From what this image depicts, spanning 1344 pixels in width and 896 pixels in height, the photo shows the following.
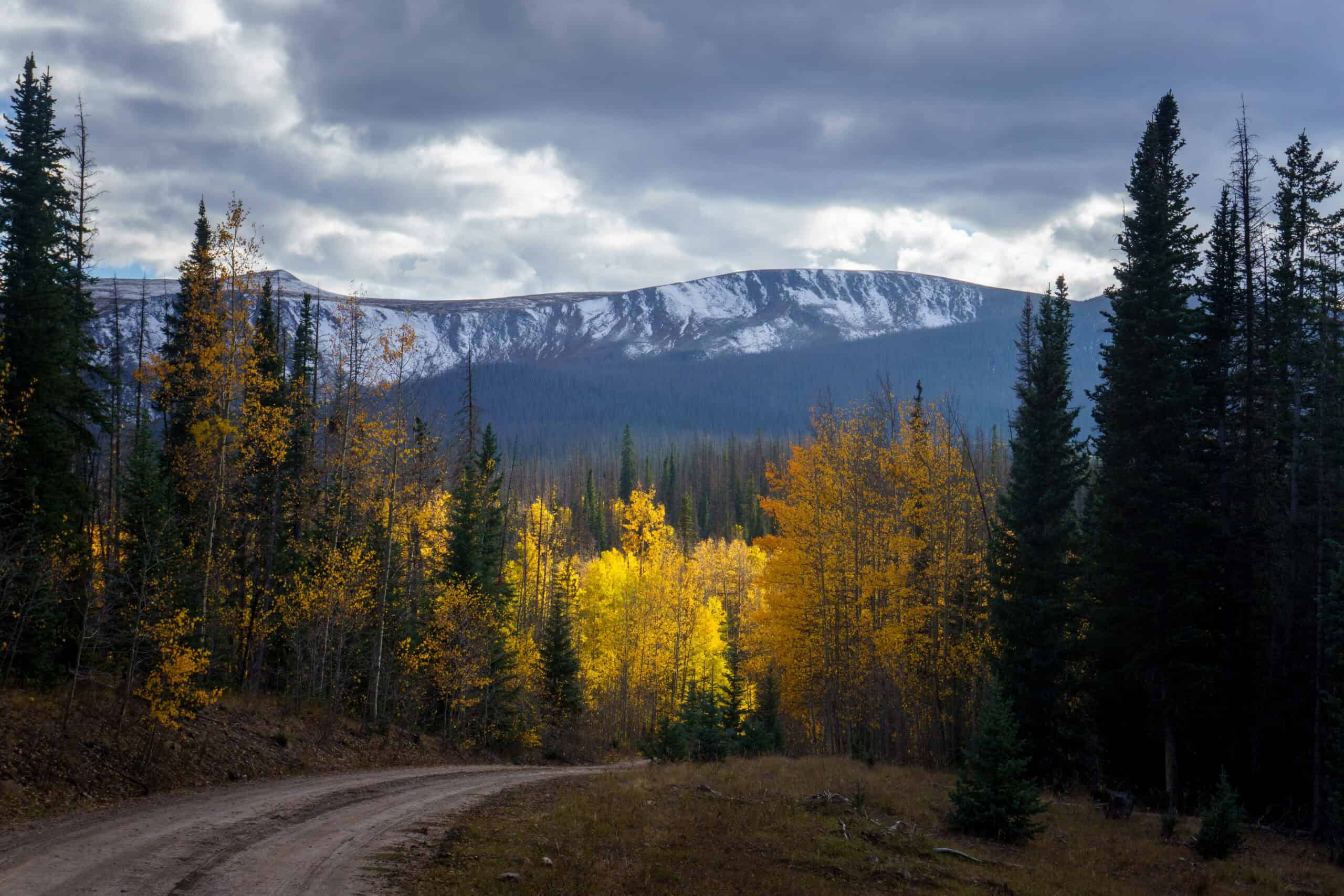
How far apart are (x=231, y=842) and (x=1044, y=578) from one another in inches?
989

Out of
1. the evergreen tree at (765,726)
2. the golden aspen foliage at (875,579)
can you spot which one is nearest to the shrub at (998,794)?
the golden aspen foliage at (875,579)

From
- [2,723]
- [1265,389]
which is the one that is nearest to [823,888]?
[2,723]

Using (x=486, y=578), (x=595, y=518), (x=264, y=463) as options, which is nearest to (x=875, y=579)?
(x=486, y=578)

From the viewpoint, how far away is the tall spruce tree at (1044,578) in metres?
27.4

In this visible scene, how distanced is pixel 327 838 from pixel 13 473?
1507cm

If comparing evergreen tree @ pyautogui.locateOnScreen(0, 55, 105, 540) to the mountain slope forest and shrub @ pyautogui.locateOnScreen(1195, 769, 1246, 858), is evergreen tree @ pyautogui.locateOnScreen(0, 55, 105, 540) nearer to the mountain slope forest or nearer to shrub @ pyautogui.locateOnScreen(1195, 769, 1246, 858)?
the mountain slope forest

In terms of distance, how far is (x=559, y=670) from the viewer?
3944 cm

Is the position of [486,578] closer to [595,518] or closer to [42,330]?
[42,330]

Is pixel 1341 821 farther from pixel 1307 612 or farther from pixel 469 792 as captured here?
pixel 469 792

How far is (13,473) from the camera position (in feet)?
69.7

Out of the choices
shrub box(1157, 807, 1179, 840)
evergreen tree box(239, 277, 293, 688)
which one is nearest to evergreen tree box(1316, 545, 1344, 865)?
shrub box(1157, 807, 1179, 840)

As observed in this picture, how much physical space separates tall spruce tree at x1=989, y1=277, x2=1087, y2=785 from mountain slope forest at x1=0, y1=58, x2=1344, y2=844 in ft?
0.37

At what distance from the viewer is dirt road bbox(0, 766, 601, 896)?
34.7 feet

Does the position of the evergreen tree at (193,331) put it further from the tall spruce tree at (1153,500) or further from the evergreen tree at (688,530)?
the evergreen tree at (688,530)
